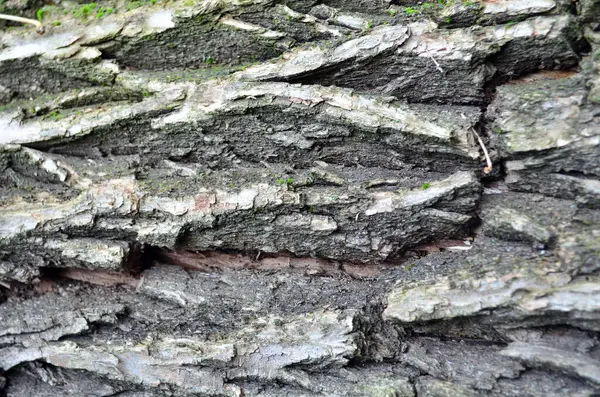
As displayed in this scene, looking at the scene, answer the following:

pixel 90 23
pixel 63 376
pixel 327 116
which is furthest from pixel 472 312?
pixel 90 23

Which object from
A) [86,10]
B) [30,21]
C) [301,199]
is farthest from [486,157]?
[30,21]

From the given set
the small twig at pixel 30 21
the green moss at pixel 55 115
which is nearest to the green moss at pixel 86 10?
the small twig at pixel 30 21

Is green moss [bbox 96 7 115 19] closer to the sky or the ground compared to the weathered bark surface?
closer to the sky

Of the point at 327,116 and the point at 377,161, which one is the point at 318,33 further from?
the point at 377,161

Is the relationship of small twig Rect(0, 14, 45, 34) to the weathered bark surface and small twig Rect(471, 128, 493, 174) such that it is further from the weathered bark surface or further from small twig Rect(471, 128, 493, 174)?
small twig Rect(471, 128, 493, 174)

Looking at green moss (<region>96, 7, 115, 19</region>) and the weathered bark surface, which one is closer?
the weathered bark surface

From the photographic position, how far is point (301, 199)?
624cm

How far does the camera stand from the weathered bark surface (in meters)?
5.42

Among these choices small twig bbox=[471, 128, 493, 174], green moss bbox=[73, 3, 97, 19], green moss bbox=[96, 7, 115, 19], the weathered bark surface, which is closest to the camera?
the weathered bark surface

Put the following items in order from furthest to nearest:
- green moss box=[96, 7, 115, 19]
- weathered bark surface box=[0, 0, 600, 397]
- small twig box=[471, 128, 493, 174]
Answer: green moss box=[96, 7, 115, 19], small twig box=[471, 128, 493, 174], weathered bark surface box=[0, 0, 600, 397]

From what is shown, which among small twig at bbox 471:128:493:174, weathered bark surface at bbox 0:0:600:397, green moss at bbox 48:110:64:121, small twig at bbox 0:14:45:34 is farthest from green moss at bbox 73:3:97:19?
small twig at bbox 471:128:493:174

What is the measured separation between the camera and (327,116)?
6.15 meters

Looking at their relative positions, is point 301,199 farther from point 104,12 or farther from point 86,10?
point 86,10

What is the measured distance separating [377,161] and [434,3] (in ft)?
7.36
